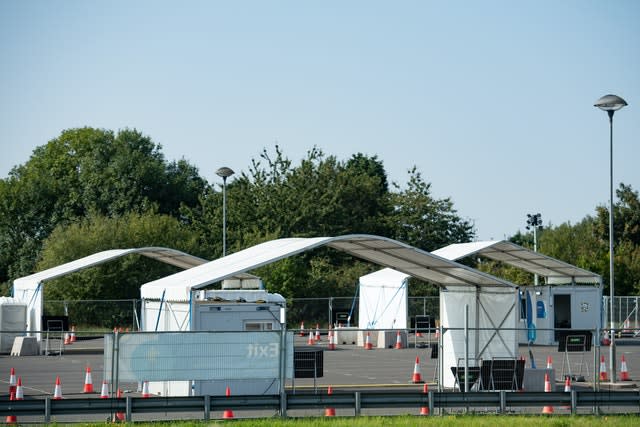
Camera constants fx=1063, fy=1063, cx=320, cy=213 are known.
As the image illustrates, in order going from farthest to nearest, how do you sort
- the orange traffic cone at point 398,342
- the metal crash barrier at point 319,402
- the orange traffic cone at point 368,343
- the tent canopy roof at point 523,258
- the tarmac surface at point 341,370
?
1. the orange traffic cone at point 398,342
2. the orange traffic cone at point 368,343
3. the tent canopy roof at point 523,258
4. the tarmac surface at point 341,370
5. the metal crash barrier at point 319,402

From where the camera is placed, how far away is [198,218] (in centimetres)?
6906

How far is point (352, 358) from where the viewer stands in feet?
122

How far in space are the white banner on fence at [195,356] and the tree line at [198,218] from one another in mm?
33728

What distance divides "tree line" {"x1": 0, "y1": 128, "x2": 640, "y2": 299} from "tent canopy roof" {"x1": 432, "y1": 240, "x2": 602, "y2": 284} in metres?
14.2

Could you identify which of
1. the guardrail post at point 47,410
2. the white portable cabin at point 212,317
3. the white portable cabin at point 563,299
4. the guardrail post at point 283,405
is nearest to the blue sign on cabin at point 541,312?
the white portable cabin at point 563,299

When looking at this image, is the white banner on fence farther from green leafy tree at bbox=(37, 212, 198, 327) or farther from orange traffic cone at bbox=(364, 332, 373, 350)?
green leafy tree at bbox=(37, 212, 198, 327)

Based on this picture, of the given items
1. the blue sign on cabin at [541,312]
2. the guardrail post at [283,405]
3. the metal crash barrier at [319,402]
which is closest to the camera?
the metal crash barrier at [319,402]

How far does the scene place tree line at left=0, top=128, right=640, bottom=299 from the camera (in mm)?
57406

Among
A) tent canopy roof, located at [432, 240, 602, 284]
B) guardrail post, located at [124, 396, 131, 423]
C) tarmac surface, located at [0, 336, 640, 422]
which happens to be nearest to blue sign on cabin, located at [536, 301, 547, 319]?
tent canopy roof, located at [432, 240, 602, 284]

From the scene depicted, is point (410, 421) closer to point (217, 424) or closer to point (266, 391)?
point (217, 424)

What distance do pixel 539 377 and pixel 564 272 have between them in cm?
2147

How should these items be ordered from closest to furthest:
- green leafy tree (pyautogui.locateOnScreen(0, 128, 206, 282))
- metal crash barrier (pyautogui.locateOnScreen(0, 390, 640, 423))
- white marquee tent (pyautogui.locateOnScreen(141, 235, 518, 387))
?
1. metal crash barrier (pyautogui.locateOnScreen(0, 390, 640, 423))
2. white marquee tent (pyautogui.locateOnScreen(141, 235, 518, 387))
3. green leafy tree (pyautogui.locateOnScreen(0, 128, 206, 282))

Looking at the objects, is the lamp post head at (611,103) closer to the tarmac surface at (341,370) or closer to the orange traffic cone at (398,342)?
the tarmac surface at (341,370)

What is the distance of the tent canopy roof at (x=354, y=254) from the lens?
78.3 ft
